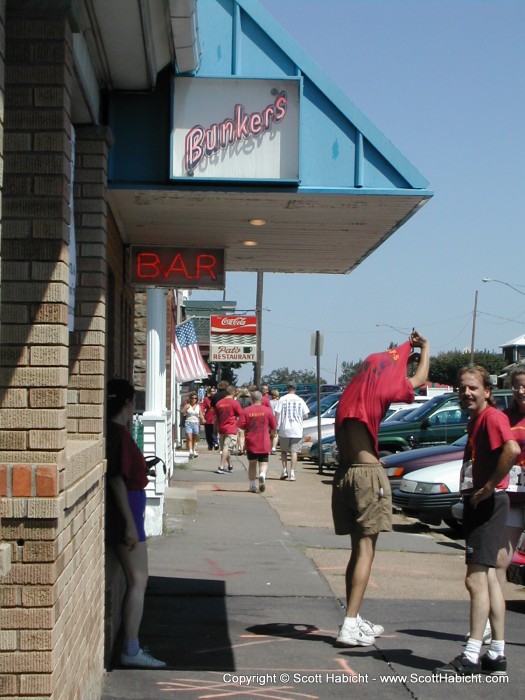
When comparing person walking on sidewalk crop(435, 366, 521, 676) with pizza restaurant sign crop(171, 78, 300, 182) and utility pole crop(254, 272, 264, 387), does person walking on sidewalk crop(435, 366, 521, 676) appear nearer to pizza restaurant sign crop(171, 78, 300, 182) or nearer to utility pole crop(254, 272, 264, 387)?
pizza restaurant sign crop(171, 78, 300, 182)

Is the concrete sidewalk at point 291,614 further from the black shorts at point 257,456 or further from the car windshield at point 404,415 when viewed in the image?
the car windshield at point 404,415

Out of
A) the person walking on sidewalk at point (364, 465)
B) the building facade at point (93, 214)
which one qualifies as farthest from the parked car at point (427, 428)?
the person walking on sidewalk at point (364, 465)

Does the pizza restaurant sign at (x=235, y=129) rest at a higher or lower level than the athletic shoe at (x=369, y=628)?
higher

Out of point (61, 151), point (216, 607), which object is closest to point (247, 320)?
point (216, 607)

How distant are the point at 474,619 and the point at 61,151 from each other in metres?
3.57

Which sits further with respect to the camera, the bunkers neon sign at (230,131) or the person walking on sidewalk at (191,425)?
the person walking on sidewalk at (191,425)

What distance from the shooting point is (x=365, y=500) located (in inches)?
251

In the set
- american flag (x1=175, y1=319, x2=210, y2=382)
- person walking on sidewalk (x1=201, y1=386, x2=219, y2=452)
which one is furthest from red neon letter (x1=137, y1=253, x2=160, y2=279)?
person walking on sidewalk (x1=201, y1=386, x2=219, y2=452)

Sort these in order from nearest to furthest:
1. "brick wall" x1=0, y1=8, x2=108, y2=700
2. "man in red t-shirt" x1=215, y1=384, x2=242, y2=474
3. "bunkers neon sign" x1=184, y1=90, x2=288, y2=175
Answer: "brick wall" x1=0, y1=8, x2=108, y2=700, "bunkers neon sign" x1=184, y1=90, x2=288, y2=175, "man in red t-shirt" x1=215, y1=384, x2=242, y2=474

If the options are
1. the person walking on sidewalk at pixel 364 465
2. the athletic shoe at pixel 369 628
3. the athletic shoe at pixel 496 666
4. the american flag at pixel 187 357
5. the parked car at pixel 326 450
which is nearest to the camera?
the athletic shoe at pixel 496 666

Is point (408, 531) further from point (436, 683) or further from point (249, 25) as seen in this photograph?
point (249, 25)

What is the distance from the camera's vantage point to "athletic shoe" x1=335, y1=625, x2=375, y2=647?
21.4ft

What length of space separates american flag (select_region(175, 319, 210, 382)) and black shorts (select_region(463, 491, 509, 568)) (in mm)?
18262

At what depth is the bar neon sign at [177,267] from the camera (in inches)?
322
